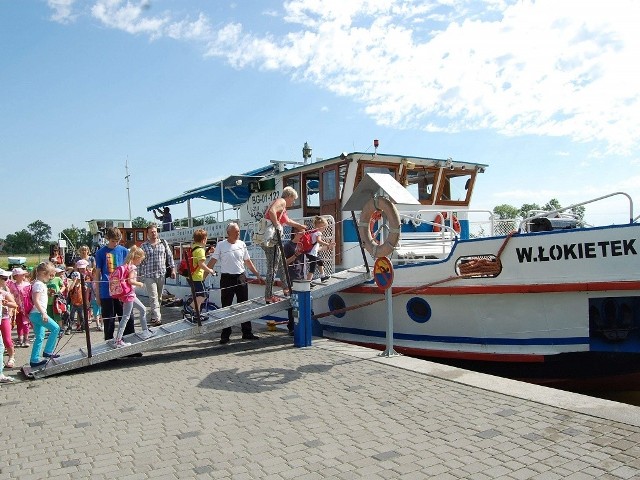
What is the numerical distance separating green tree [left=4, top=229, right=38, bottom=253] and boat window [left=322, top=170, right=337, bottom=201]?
4860 inches

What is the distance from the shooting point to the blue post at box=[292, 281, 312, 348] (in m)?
7.17

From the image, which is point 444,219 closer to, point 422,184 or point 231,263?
point 422,184

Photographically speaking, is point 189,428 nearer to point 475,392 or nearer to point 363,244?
point 475,392

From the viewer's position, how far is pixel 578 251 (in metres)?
6.15

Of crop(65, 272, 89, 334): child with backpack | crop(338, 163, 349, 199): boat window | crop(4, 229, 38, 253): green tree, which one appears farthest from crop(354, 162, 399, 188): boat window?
crop(4, 229, 38, 253): green tree

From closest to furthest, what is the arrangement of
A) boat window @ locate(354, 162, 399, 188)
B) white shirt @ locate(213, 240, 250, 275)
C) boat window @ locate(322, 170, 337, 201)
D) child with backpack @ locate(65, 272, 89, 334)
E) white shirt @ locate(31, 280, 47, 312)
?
white shirt @ locate(31, 280, 47, 312) → white shirt @ locate(213, 240, 250, 275) → boat window @ locate(354, 162, 399, 188) → boat window @ locate(322, 170, 337, 201) → child with backpack @ locate(65, 272, 89, 334)

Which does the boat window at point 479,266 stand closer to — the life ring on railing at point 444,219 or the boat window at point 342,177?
the life ring on railing at point 444,219

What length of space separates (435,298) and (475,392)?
254cm

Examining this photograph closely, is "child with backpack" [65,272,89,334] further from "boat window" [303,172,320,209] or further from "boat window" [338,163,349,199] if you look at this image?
"boat window" [338,163,349,199]

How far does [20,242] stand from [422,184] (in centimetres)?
13440

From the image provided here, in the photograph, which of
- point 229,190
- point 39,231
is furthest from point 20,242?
point 229,190

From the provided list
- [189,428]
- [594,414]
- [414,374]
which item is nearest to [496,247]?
[414,374]

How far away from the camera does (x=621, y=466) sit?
324cm

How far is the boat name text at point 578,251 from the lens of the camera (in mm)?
5895
